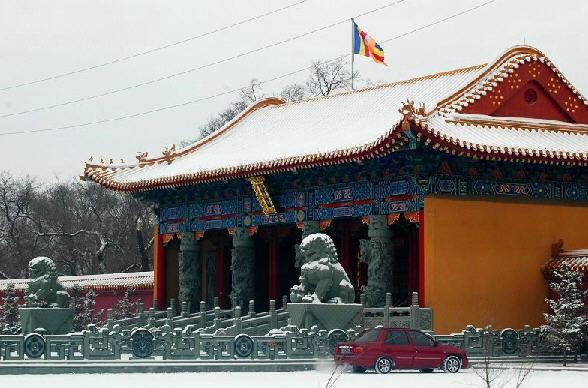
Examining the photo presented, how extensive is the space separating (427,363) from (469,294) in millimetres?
6338

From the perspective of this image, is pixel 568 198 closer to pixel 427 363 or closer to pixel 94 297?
pixel 427 363

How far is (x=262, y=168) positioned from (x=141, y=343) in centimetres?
930

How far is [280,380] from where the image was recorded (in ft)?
87.9

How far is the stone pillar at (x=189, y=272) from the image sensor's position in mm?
45094

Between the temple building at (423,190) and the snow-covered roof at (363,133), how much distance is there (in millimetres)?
65

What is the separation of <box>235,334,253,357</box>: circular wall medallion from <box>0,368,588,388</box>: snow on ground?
2118mm

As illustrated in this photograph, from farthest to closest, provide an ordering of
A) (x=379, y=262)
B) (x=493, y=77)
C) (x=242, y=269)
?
(x=242, y=269)
(x=493, y=77)
(x=379, y=262)

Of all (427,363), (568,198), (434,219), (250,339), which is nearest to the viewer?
(427,363)

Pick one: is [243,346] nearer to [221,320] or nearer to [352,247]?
[221,320]

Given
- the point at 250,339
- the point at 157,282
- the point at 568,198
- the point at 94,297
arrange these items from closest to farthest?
the point at 250,339, the point at 568,198, the point at 157,282, the point at 94,297

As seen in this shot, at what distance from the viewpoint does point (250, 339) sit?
31.4 m

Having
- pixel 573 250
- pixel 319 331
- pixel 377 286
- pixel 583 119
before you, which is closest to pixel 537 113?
pixel 583 119

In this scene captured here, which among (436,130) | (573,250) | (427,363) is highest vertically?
(436,130)

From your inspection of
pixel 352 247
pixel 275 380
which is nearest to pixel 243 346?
pixel 275 380
